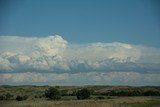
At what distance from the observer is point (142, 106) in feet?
146

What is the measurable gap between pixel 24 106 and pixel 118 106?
10038 millimetres

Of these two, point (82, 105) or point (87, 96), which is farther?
point (87, 96)

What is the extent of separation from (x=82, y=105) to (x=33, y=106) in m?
5.06

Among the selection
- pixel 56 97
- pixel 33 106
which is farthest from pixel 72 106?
pixel 56 97

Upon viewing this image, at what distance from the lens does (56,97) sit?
68562 mm

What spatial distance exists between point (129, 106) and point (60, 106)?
26.4 feet

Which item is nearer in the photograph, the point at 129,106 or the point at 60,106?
the point at 60,106

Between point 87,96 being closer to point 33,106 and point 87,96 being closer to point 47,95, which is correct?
point 47,95

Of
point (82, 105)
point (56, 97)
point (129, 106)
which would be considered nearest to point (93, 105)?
point (82, 105)

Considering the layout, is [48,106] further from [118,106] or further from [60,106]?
[118,106]

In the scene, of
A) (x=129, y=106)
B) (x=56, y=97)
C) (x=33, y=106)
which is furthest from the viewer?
(x=56, y=97)

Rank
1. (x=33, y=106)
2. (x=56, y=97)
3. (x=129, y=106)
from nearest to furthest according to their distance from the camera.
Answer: (x=33, y=106) < (x=129, y=106) < (x=56, y=97)

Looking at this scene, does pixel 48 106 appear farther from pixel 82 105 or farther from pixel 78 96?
pixel 78 96

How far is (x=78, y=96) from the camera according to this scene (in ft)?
234
